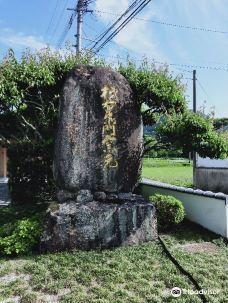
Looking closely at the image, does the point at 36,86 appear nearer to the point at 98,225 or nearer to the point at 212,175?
the point at 98,225

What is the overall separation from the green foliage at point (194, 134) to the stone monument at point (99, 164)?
5.20 ft

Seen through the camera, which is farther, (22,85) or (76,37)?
(76,37)

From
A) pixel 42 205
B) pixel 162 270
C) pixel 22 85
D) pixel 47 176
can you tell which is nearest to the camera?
pixel 162 270

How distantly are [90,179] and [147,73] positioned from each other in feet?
12.9

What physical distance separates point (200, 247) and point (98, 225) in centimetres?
244

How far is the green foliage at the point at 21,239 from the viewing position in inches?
309

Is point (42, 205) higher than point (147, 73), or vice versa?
point (147, 73)

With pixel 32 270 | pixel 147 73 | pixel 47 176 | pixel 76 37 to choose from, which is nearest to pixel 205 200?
pixel 147 73

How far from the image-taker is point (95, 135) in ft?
29.7

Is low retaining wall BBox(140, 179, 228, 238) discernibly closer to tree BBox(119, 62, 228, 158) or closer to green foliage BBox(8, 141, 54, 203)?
tree BBox(119, 62, 228, 158)

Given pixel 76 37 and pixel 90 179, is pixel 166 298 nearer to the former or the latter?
pixel 90 179

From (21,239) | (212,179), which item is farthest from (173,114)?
(212,179)

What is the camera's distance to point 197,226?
1016 centimetres

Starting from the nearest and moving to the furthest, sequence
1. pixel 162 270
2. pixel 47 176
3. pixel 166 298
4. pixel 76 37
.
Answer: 1. pixel 166 298
2. pixel 162 270
3. pixel 47 176
4. pixel 76 37
